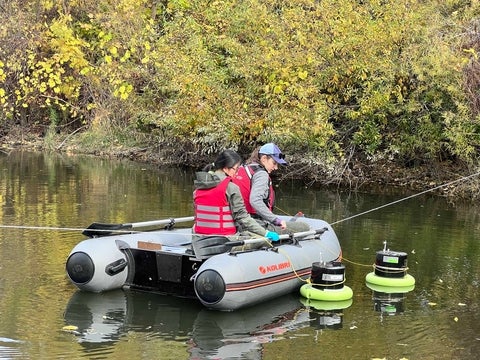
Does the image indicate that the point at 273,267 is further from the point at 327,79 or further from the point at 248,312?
the point at 327,79

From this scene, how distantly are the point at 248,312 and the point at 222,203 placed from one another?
1.14 metres

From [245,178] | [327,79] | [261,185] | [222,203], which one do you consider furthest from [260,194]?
[327,79]

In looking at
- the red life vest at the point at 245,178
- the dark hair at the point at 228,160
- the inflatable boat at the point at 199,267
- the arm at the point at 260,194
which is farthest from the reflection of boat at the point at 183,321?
the dark hair at the point at 228,160

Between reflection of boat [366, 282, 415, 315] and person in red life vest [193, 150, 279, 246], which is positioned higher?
person in red life vest [193, 150, 279, 246]

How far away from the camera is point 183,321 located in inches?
311

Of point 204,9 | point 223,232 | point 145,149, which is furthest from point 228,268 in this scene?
point 145,149

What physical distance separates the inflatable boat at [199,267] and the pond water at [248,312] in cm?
16

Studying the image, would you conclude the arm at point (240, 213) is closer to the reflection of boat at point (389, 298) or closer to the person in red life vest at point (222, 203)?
the person in red life vest at point (222, 203)

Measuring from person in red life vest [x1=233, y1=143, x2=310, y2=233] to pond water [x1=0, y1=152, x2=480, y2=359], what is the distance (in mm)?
→ 989

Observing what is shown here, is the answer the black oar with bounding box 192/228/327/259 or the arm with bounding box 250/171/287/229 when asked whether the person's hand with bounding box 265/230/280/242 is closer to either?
the black oar with bounding box 192/228/327/259

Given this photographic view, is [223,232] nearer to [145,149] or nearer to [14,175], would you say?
[14,175]

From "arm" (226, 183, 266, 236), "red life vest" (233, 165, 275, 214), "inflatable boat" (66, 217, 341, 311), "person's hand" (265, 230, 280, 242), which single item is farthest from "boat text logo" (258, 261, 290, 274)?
"red life vest" (233, 165, 275, 214)

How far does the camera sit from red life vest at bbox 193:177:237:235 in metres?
8.58

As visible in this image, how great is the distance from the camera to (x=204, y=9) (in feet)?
73.3
